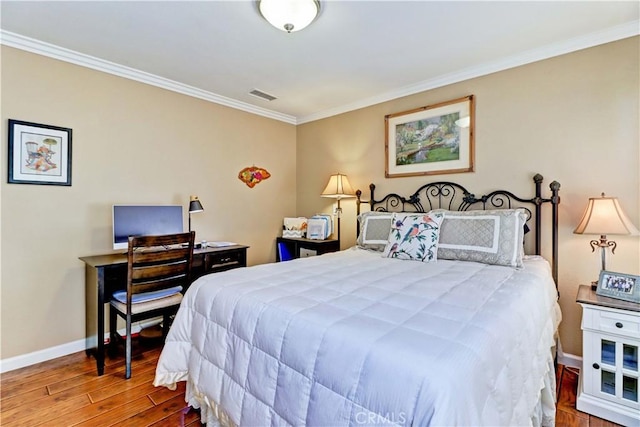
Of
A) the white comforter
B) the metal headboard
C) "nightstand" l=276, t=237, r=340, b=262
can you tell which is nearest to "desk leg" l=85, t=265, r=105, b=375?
the white comforter

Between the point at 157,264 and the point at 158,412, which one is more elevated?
the point at 157,264

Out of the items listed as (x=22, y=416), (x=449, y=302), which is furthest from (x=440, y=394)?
(x=22, y=416)

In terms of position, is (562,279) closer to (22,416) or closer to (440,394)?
(440,394)

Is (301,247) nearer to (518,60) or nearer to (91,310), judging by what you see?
(91,310)

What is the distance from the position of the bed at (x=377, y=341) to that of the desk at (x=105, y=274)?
36.9 inches

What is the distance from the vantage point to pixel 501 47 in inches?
93.5

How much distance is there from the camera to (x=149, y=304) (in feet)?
7.52

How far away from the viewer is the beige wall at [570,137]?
82.9 inches

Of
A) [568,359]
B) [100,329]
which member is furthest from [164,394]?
[568,359]

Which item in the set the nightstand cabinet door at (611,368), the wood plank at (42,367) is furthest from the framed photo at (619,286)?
the wood plank at (42,367)

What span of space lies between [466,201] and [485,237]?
0.68 m

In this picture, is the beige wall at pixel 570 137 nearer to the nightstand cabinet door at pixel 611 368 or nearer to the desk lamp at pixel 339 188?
the nightstand cabinet door at pixel 611 368

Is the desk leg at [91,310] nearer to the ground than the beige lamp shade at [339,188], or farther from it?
nearer to the ground

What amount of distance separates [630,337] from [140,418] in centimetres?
275
